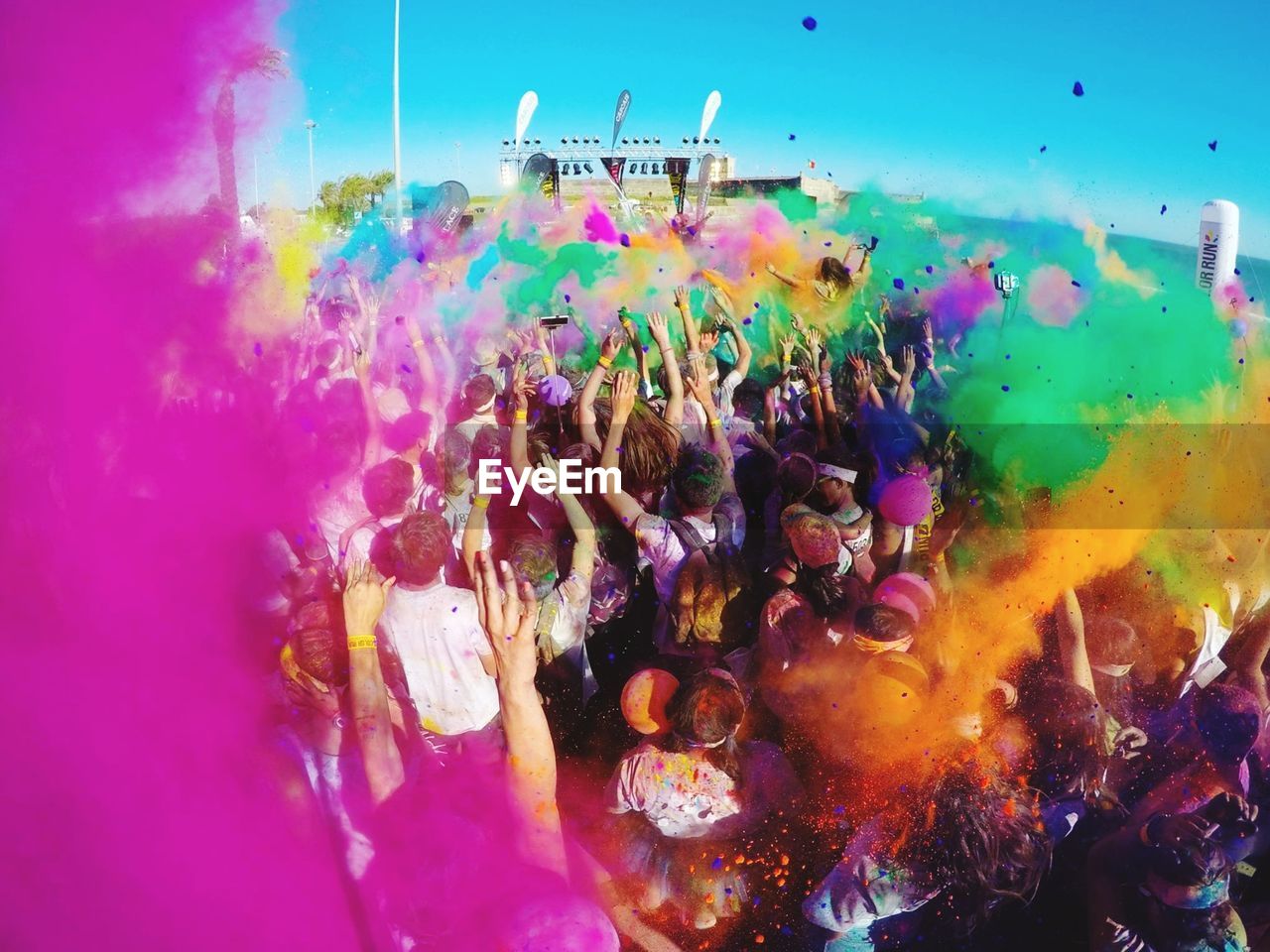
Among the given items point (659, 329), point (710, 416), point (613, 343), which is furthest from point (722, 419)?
point (613, 343)

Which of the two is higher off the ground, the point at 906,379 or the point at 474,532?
the point at 906,379

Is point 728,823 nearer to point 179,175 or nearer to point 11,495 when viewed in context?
point 11,495

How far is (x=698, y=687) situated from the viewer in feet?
9.14

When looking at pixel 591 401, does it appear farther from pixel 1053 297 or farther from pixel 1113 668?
pixel 1113 668

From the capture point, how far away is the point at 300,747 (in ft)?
9.64

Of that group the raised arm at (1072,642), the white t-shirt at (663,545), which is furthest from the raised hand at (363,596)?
the raised arm at (1072,642)

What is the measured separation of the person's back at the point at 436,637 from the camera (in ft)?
9.27

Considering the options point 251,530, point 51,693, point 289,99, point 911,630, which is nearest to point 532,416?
point 251,530

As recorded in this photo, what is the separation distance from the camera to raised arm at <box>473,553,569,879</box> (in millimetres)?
2887

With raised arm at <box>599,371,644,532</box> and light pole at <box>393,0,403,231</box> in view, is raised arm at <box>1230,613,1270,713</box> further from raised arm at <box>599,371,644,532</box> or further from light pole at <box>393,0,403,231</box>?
light pole at <box>393,0,403,231</box>

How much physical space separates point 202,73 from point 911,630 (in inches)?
109

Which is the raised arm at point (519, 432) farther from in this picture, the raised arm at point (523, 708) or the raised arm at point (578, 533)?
the raised arm at point (523, 708)

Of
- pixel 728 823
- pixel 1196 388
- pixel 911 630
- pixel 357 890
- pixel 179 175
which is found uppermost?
pixel 179 175

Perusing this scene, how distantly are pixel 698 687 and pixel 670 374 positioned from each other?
107cm
